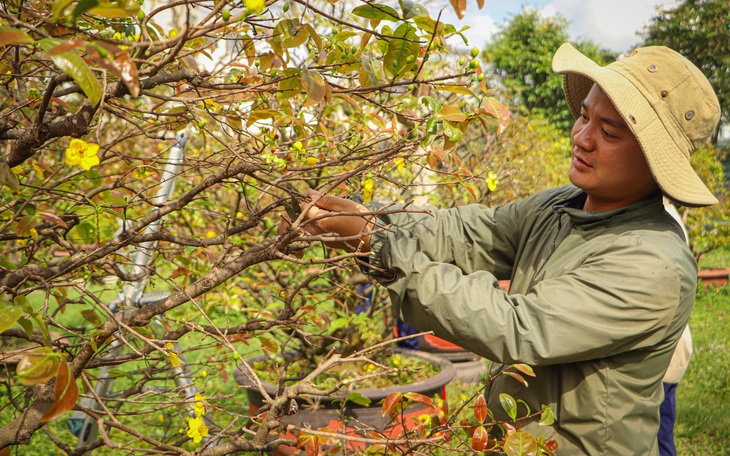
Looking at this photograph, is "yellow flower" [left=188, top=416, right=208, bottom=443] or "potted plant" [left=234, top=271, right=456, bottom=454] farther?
"potted plant" [left=234, top=271, right=456, bottom=454]

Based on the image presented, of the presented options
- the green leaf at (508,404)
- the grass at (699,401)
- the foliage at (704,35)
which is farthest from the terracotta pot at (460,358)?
the foliage at (704,35)

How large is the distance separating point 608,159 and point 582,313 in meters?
0.45

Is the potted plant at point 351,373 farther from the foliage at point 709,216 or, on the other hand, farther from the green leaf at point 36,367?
the foliage at point 709,216

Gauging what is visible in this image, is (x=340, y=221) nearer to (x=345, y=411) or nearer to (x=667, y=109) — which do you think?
(x=667, y=109)

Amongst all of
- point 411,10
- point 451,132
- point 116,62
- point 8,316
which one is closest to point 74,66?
point 116,62

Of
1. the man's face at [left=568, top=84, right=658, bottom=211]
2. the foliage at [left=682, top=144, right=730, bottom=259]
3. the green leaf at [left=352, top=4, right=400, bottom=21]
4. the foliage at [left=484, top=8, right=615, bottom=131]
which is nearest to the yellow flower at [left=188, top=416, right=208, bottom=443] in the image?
the green leaf at [left=352, top=4, right=400, bottom=21]

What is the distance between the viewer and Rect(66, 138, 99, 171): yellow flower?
3.89 feet

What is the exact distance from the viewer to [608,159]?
1.74 m

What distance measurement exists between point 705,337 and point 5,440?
7.60 meters

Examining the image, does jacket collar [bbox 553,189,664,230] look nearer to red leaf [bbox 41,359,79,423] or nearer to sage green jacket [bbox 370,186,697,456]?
sage green jacket [bbox 370,186,697,456]

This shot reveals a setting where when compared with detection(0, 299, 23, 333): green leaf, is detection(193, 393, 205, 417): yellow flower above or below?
below

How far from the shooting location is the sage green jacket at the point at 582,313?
1554mm

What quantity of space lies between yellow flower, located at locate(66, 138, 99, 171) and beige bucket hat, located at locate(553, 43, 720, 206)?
4.04ft

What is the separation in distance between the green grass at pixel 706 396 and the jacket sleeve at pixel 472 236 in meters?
3.08
